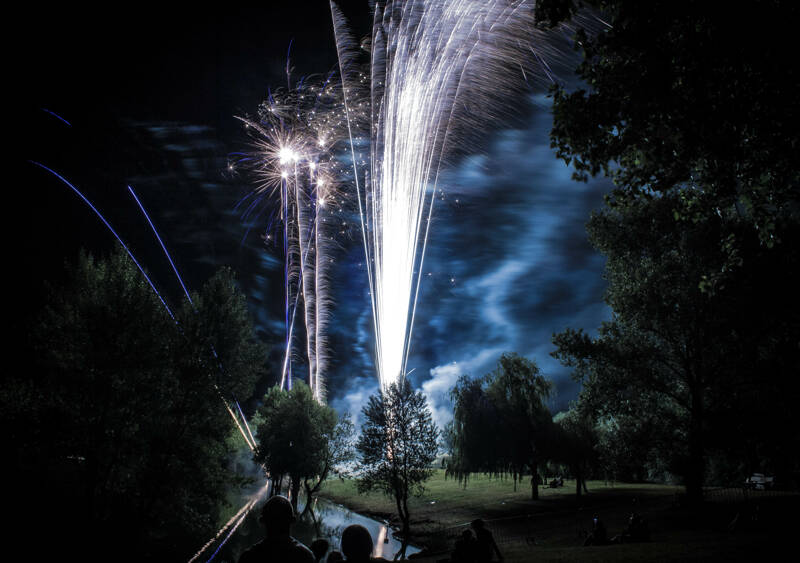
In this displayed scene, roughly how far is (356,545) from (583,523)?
2720 centimetres

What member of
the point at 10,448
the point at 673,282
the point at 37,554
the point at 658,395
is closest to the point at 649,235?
the point at 673,282

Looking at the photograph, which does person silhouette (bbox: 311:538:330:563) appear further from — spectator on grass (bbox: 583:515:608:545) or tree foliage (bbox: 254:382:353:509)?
tree foliage (bbox: 254:382:353:509)

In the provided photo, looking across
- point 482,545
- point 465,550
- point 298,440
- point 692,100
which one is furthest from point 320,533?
point 692,100

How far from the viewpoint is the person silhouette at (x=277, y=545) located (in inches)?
149

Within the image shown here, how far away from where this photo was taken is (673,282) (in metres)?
20.6

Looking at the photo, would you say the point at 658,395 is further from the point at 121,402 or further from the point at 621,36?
the point at 121,402

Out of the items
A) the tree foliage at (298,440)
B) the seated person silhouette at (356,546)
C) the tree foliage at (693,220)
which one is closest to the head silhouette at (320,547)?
the seated person silhouette at (356,546)

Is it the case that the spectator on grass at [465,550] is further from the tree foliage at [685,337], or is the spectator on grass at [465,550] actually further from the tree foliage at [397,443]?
the tree foliage at [397,443]

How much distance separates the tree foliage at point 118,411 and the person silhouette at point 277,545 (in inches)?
730

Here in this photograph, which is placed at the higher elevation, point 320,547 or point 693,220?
point 693,220

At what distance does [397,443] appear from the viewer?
1195 inches

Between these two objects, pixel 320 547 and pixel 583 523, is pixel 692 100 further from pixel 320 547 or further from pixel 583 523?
pixel 583 523

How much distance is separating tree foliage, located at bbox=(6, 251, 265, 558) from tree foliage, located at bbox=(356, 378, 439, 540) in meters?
11.7

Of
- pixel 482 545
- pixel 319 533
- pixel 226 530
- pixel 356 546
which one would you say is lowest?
pixel 226 530
